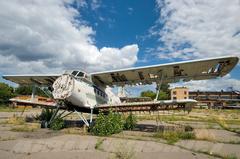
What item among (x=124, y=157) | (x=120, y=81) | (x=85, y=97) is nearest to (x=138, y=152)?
(x=124, y=157)

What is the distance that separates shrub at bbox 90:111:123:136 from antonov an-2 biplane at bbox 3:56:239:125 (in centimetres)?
153

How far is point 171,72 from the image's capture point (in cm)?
1561

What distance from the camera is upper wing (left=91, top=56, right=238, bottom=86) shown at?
1383cm

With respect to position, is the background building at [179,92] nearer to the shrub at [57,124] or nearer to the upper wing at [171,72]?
the upper wing at [171,72]

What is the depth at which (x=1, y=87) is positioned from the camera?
93.9 m

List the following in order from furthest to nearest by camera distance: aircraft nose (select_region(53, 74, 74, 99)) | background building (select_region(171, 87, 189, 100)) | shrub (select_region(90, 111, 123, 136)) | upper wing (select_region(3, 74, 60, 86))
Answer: background building (select_region(171, 87, 189, 100)) → upper wing (select_region(3, 74, 60, 86)) → aircraft nose (select_region(53, 74, 74, 99)) → shrub (select_region(90, 111, 123, 136))

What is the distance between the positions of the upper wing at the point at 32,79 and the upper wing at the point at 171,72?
395cm

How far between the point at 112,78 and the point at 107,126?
568 centimetres

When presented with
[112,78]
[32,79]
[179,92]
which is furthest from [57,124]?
[179,92]

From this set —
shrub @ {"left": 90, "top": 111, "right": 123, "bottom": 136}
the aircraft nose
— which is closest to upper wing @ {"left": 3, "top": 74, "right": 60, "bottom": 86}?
the aircraft nose

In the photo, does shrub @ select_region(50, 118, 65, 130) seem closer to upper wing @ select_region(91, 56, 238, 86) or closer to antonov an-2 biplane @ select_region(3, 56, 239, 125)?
antonov an-2 biplane @ select_region(3, 56, 239, 125)

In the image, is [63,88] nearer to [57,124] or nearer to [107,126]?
[57,124]

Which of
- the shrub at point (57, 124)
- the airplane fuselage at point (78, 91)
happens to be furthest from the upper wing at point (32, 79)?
the shrub at point (57, 124)

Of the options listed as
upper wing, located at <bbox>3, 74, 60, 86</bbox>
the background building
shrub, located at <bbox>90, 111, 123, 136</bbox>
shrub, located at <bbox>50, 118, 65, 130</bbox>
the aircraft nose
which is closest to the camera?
shrub, located at <bbox>90, 111, 123, 136</bbox>
